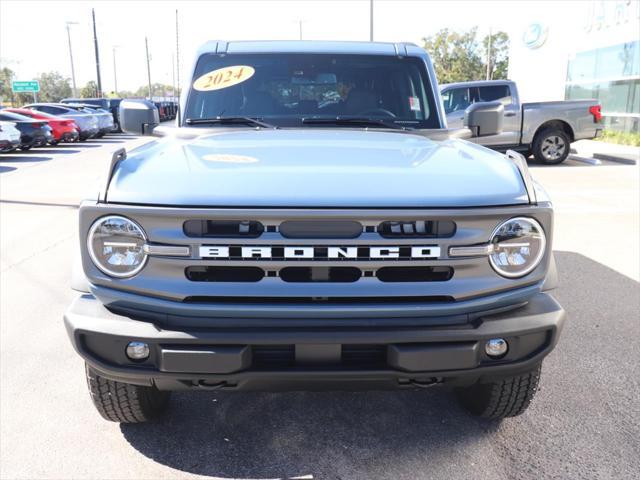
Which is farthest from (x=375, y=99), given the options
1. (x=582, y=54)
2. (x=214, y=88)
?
(x=582, y=54)

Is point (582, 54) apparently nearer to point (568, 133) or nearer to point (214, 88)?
point (568, 133)

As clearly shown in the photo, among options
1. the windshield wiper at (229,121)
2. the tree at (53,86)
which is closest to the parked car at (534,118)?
the windshield wiper at (229,121)

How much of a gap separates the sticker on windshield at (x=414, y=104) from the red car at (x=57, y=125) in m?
A: 19.6

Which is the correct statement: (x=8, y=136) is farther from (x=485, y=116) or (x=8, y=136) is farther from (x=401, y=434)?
(x=401, y=434)

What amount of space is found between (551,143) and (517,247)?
1290 centimetres

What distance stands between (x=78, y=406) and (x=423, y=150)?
224 cm

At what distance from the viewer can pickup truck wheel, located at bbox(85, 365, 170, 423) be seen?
8.76ft

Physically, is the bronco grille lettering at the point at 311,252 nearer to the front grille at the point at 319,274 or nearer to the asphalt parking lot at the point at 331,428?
the front grille at the point at 319,274

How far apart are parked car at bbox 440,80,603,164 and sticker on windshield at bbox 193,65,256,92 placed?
1042 cm

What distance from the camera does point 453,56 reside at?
61.6m

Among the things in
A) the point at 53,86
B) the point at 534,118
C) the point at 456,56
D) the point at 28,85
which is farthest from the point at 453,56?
the point at 53,86

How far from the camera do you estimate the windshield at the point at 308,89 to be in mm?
3756

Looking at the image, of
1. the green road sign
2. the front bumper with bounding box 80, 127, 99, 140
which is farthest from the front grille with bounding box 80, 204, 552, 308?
the green road sign

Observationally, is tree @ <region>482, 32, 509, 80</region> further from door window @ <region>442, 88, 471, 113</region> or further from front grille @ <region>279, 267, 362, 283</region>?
front grille @ <region>279, 267, 362, 283</region>
